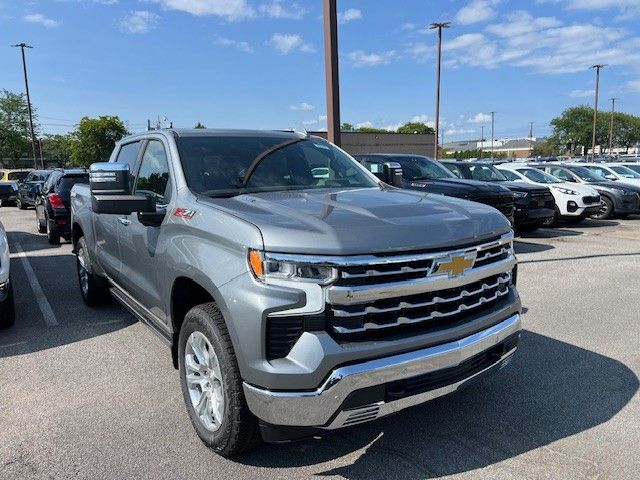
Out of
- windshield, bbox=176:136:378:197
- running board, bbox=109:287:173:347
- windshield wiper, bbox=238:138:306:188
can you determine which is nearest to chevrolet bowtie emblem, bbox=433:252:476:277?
windshield, bbox=176:136:378:197

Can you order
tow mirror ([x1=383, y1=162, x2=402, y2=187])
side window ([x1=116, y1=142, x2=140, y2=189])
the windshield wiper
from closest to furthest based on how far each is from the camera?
the windshield wiper, side window ([x1=116, y1=142, x2=140, y2=189]), tow mirror ([x1=383, y1=162, x2=402, y2=187])

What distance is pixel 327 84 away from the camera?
716 cm

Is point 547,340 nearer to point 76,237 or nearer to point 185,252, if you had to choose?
point 185,252

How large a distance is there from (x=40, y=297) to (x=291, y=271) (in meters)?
5.74

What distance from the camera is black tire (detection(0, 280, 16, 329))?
542 centimetres

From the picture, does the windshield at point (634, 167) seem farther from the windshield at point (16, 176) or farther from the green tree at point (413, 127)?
the green tree at point (413, 127)

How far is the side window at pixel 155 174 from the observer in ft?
12.7

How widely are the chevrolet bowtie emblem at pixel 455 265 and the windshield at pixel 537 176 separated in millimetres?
12562

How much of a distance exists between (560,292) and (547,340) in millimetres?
2071

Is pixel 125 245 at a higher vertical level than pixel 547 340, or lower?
higher

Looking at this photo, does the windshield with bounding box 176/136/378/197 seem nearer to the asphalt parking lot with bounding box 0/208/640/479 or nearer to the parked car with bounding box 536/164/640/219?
the asphalt parking lot with bounding box 0/208/640/479

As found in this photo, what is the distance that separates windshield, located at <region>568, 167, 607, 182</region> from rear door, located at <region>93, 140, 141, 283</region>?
15.0 meters

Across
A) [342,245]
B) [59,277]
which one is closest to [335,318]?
[342,245]

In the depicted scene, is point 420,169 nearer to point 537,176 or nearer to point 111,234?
point 537,176
